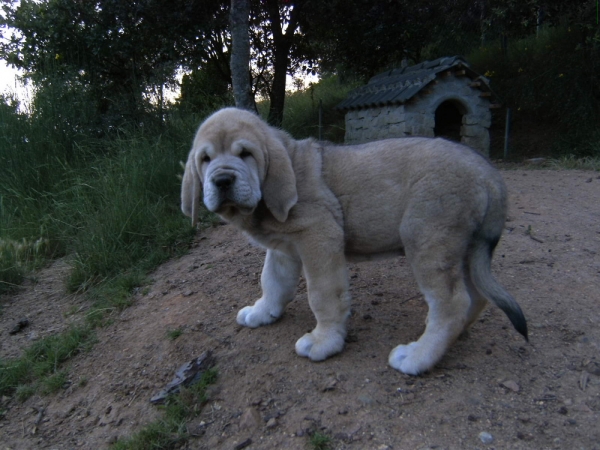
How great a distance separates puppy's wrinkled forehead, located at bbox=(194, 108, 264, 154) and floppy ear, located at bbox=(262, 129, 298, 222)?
154 mm

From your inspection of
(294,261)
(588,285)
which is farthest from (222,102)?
(588,285)

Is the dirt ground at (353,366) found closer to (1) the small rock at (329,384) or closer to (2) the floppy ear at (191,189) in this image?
(1) the small rock at (329,384)

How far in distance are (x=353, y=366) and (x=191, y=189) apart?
1.63 m

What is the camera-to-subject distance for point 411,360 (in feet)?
11.2

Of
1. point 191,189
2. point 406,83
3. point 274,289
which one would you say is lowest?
point 274,289

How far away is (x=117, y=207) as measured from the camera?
6.54m

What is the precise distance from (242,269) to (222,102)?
5480 millimetres

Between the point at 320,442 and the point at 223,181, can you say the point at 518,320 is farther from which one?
the point at 223,181

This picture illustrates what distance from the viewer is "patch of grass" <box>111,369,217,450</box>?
3.40m

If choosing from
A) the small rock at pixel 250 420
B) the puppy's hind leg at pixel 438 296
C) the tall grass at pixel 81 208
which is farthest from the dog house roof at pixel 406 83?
the small rock at pixel 250 420

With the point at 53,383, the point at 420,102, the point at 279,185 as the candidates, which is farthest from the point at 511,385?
the point at 420,102

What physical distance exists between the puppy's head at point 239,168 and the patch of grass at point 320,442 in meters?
1.33

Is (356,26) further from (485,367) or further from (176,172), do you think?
(485,367)

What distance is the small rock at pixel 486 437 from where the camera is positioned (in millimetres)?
2859
